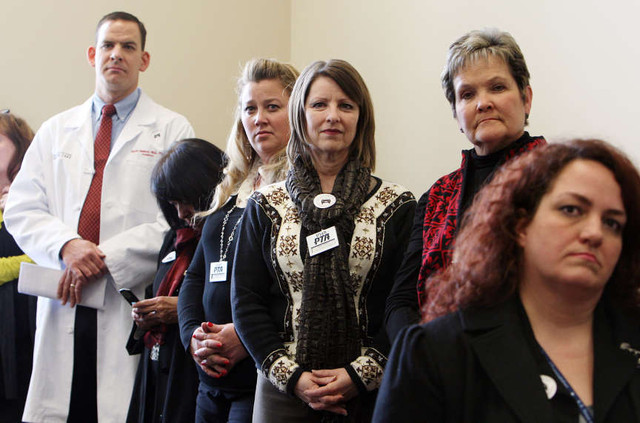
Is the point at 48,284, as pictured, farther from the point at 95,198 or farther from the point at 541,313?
the point at 541,313

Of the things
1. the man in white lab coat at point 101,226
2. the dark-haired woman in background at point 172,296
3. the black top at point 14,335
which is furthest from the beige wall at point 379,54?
the black top at point 14,335

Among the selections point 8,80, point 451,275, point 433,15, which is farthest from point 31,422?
point 433,15

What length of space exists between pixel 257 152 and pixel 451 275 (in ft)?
4.56

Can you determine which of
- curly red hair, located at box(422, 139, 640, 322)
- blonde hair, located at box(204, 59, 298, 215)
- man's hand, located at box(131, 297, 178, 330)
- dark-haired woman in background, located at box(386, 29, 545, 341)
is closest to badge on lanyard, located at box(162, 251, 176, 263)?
man's hand, located at box(131, 297, 178, 330)

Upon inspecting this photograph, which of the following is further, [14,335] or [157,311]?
[14,335]

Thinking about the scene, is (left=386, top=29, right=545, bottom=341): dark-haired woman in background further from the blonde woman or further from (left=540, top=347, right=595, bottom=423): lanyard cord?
the blonde woman

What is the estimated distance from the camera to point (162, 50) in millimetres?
4488

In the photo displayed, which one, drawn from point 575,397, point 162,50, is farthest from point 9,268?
point 575,397

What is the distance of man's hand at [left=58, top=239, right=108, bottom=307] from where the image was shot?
9.73 feet

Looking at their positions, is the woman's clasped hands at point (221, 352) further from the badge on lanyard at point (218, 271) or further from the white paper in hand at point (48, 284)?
the white paper in hand at point (48, 284)

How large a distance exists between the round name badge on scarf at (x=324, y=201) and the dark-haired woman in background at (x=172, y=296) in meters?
0.84

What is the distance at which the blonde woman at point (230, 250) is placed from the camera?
2.19 metres

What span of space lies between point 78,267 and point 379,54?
1889mm

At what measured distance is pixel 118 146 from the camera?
10.8 feet
